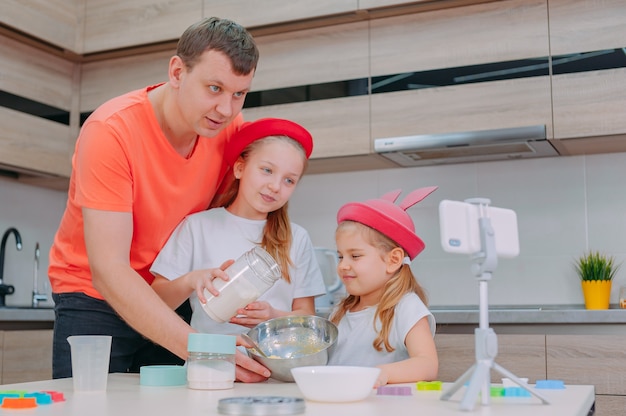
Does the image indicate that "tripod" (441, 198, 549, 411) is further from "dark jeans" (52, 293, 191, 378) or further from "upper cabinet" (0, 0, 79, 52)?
"upper cabinet" (0, 0, 79, 52)

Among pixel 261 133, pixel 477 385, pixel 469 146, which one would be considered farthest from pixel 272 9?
pixel 477 385

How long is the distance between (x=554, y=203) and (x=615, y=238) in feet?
0.85

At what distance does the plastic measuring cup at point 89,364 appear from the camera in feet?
3.69

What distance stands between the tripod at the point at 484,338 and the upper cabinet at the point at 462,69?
1.78m

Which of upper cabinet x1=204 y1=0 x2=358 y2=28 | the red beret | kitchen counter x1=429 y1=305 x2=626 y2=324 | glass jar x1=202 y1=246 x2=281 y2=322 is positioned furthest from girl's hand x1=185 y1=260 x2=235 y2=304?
upper cabinet x1=204 y1=0 x2=358 y2=28

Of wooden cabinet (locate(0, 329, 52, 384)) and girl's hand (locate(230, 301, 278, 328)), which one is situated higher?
girl's hand (locate(230, 301, 278, 328))

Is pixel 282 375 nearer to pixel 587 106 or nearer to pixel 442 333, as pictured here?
pixel 442 333

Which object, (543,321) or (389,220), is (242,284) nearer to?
(389,220)

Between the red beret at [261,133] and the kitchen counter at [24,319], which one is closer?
the red beret at [261,133]

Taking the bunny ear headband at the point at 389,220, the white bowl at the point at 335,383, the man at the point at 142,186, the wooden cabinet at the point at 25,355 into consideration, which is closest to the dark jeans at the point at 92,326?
the man at the point at 142,186

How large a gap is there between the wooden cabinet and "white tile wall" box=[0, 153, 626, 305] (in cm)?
119

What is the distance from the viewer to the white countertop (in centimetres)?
90

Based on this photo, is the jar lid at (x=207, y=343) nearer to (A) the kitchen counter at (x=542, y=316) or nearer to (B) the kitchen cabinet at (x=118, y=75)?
(A) the kitchen counter at (x=542, y=316)

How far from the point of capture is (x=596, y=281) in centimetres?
264
